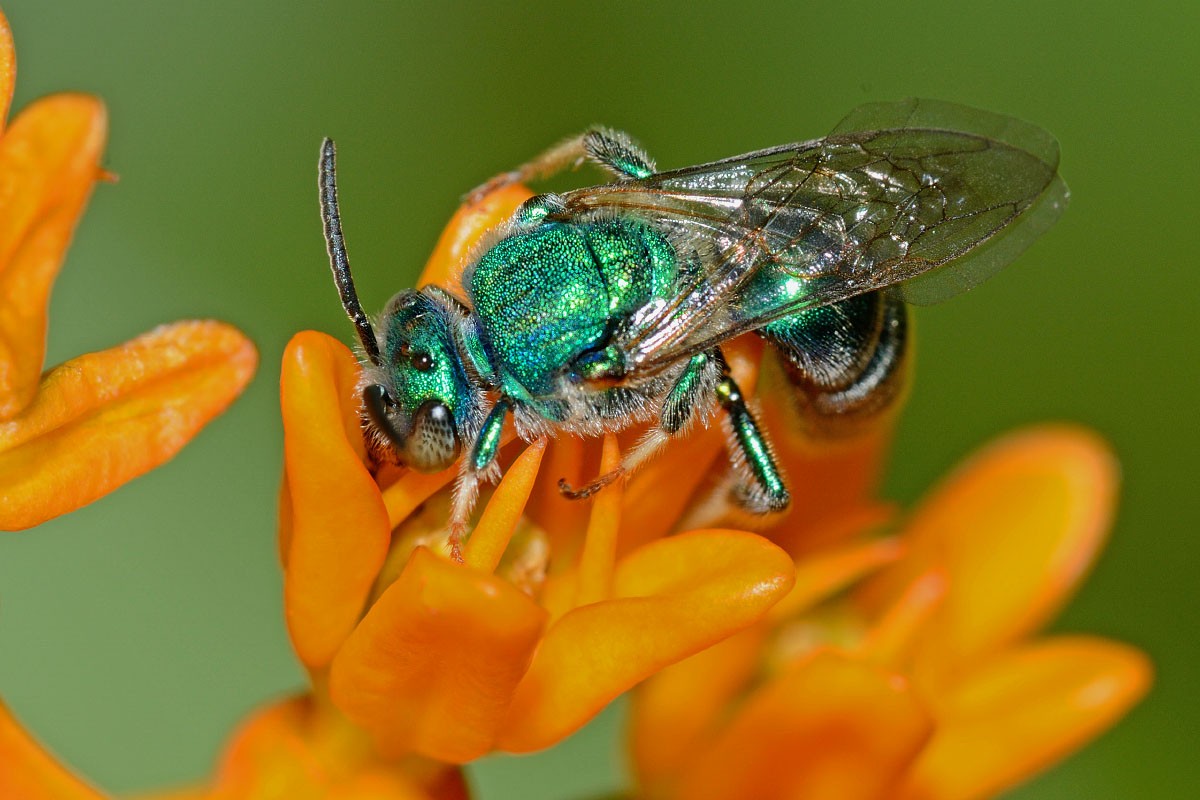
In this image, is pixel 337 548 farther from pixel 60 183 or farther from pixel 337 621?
pixel 60 183

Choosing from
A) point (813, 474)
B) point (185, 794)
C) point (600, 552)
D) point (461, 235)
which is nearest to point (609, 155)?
point (461, 235)

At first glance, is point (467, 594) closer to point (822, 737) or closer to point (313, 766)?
point (313, 766)

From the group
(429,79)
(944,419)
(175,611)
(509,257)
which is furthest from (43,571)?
(944,419)

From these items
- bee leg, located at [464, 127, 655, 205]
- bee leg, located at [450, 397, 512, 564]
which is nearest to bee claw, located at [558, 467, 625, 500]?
bee leg, located at [450, 397, 512, 564]

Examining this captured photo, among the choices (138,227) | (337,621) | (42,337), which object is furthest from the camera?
(138,227)

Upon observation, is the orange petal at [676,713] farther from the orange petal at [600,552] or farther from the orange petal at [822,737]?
the orange petal at [600,552]

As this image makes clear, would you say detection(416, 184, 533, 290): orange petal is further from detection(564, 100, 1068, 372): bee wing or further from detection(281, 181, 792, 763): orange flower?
detection(281, 181, 792, 763): orange flower

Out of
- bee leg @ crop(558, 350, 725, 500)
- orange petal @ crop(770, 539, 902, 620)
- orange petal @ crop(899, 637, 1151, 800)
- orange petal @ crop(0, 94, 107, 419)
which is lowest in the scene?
orange petal @ crop(899, 637, 1151, 800)
